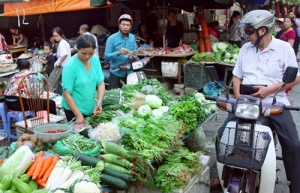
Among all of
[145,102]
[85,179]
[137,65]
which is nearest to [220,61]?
[137,65]

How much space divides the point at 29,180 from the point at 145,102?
2.20 meters

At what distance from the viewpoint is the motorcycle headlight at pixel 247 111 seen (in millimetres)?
2879

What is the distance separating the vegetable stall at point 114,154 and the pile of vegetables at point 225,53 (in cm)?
422

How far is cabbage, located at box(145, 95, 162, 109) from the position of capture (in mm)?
4465

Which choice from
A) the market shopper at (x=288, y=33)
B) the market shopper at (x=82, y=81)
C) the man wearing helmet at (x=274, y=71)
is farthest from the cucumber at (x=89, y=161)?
the market shopper at (x=288, y=33)

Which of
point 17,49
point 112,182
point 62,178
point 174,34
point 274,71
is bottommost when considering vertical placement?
point 112,182

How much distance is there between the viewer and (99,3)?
921 cm

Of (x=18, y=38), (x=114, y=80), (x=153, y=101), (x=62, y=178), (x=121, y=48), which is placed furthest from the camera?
(x=18, y=38)

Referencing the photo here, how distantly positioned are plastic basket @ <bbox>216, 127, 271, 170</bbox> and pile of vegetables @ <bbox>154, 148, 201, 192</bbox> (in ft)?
2.01

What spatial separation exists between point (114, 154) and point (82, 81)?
4.03 feet

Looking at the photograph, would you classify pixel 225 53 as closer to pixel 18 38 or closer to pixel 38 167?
pixel 38 167

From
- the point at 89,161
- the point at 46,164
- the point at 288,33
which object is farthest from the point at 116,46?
the point at 288,33

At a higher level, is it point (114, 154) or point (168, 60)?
point (168, 60)

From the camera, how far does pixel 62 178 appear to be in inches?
103
